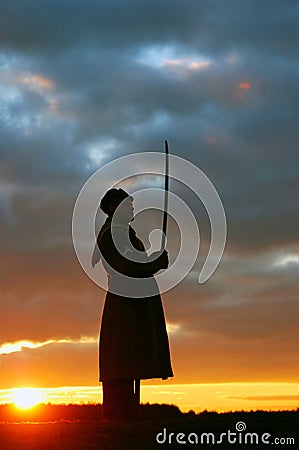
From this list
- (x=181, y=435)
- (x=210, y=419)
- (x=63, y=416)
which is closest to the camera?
(x=181, y=435)

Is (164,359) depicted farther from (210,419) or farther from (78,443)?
(78,443)

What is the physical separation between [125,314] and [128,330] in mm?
311

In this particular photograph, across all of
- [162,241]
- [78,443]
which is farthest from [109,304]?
[78,443]

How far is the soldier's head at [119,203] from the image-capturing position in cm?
1667

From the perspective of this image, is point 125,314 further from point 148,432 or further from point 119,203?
point 148,432

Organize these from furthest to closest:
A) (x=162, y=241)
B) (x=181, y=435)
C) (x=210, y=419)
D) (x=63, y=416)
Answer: (x=63, y=416) < (x=162, y=241) < (x=210, y=419) < (x=181, y=435)

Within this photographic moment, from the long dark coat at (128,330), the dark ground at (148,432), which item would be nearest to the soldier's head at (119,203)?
the long dark coat at (128,330)

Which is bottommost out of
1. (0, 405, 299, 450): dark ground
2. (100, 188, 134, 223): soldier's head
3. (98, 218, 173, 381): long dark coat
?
(0, 405, 299, 450): dark ground

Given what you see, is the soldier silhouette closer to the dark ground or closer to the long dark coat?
the long dark coat

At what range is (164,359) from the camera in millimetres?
17094

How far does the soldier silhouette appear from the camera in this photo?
16.6m

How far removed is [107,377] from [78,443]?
3.43 metres

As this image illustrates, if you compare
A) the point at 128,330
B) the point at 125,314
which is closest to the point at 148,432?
the point at 128,330

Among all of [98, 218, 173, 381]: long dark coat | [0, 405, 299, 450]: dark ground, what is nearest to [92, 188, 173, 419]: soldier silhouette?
[98, 218, 173, 381]: long dark coat
